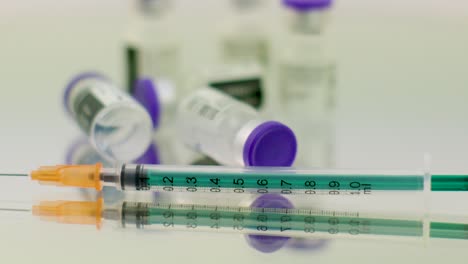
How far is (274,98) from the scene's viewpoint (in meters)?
1.82

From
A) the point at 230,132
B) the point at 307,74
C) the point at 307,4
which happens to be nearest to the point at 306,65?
the point at 307,74

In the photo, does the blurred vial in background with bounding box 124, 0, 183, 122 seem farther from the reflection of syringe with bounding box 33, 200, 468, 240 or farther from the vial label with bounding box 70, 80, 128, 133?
the reflection of syringe with bounding box 33, 200, 468, 240

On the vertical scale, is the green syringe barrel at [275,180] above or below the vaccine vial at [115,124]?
below

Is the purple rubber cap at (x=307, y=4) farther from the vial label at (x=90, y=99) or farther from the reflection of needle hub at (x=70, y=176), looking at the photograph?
the reflection of needle hub at (x=70, y=176)

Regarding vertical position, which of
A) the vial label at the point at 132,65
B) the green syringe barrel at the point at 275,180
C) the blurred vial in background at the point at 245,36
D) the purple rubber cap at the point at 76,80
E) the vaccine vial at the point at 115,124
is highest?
the blurred vial in background at the point at 245,36

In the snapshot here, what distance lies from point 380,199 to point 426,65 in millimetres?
770

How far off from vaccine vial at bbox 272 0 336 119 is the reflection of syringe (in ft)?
1.48

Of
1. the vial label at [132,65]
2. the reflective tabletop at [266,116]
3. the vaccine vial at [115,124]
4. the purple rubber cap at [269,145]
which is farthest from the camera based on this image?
the vial label at [132,65]

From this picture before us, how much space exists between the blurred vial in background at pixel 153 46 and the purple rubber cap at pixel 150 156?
0.17 metres

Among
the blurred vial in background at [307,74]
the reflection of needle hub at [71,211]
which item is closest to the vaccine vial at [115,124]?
the reflection of needle hub at [71,211]

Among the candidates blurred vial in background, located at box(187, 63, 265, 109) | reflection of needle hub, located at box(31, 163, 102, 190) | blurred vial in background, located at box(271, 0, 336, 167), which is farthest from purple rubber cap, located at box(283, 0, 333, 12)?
reflection of needle hub, located at box(31, 163, 102, 190)

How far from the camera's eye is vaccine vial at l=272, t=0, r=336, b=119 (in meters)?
1.65

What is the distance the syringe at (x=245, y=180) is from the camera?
1261mm

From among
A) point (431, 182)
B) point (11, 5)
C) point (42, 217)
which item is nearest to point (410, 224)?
point (431, 182)
